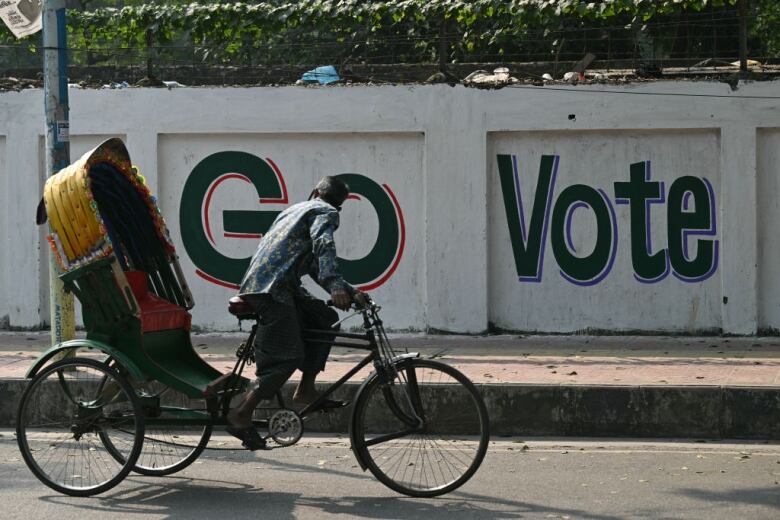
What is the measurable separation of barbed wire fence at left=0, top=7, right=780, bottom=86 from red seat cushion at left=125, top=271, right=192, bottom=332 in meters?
5.25

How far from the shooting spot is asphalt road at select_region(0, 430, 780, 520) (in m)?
5.79

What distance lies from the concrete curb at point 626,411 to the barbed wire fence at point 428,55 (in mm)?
4058

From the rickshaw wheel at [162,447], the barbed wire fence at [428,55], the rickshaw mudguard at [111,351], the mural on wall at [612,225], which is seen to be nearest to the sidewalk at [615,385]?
the mural on wall at [612,225]

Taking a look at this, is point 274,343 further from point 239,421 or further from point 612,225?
A: point 612,225

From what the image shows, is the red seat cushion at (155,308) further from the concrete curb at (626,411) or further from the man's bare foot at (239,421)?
the concrete curb at (626,411)

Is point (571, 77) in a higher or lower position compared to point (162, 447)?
higher

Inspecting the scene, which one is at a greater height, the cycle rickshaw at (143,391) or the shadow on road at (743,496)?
the cycle rickshaw at (143,391)

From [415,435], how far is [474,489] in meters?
0.44

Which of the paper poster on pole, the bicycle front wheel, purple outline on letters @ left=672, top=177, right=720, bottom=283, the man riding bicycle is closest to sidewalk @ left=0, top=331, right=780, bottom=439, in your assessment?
purple outline on letters @ left=672, top=177, right=720, bottom=283

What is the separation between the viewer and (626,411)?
7.97 metres

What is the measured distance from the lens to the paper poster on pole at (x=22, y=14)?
8.74 m

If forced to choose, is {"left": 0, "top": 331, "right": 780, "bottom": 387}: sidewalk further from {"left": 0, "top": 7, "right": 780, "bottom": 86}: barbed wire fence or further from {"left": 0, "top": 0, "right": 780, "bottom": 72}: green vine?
{"left": 0, "top": 0, "right": 780, "bottom": 72}: green vine

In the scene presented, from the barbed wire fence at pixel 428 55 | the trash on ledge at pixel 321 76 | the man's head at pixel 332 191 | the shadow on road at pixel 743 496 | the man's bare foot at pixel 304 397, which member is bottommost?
the shadow on road at pixel 743 496

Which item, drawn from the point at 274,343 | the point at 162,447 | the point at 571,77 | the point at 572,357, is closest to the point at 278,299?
the point at 274,343
